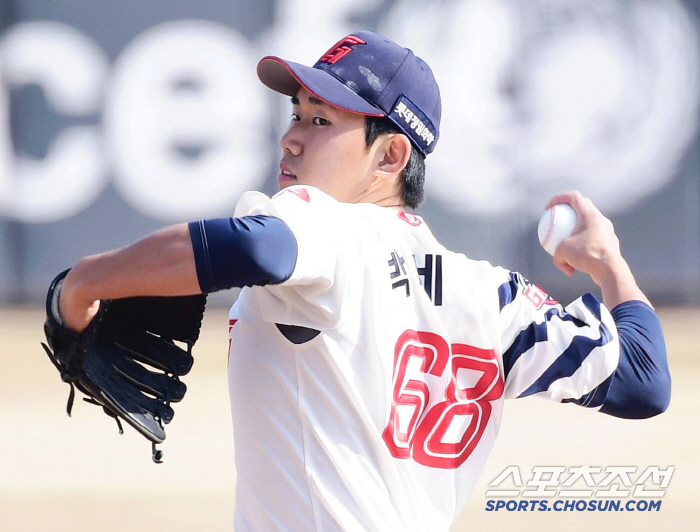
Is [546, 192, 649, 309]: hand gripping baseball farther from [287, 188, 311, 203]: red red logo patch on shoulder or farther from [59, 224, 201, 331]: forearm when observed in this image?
[59, 224, 201, 331]: forearm

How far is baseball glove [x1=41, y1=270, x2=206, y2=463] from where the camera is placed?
1306 mm

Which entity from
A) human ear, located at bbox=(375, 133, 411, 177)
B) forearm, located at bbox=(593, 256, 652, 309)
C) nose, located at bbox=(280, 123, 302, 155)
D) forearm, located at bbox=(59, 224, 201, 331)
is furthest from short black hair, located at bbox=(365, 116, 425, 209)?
forearm, located at bbox=(59, 224, 201, 331)

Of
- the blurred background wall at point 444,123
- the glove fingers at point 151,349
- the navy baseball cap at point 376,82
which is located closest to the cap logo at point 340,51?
the navy baseball cap at point 376,82

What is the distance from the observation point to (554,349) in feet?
4.82

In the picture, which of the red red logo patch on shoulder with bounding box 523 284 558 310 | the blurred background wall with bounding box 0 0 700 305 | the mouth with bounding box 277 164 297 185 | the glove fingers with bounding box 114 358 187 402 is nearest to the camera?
the glove fingers with bounding box 114 358 187 402

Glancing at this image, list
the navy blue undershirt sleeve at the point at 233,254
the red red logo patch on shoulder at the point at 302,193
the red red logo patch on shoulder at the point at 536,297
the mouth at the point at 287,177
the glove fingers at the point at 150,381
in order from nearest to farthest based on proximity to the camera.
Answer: the navy blue undershirt sleeve at the point at 233,254
the red red logo patch on shoulder at the point at 302,193
the glove fingers at the point at 150,381
the red red logo patch on shoulder at the point at 536,297
the mouth at the point at 287,177

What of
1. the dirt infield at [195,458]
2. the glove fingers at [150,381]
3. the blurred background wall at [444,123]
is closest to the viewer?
the glove fingers at [150,381]

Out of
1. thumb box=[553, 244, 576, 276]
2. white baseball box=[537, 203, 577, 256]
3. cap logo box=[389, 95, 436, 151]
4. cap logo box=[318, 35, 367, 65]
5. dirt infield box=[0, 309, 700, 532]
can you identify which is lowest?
dirt infield box=[0, 309, 700, 532]

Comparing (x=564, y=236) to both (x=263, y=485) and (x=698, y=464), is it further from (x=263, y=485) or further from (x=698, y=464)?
(x=698, y=464)

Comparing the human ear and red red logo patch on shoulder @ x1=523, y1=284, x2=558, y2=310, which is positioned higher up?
the human ear

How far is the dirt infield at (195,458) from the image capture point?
3.64 metres

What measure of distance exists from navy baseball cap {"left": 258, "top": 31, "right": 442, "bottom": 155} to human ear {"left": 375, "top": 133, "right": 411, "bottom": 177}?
19mm

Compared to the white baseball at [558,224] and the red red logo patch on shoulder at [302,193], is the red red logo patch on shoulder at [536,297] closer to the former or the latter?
the white baseball at [558,224]

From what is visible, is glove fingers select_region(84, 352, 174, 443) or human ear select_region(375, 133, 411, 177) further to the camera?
human ear select_region(375, 133, 411, 177)
